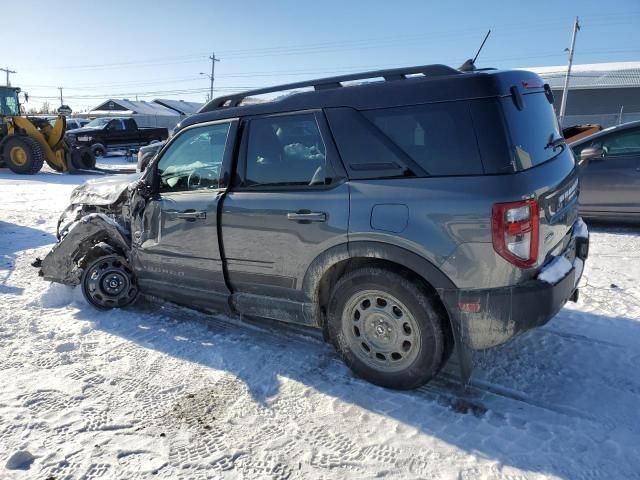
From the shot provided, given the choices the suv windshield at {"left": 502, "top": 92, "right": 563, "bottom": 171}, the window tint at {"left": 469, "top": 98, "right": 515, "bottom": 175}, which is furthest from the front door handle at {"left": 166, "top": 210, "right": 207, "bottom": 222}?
the suv windshield at {"left": 502, "top": 92, "right": 563, "bottom": 171}

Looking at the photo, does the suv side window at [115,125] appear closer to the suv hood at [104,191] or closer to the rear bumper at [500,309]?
the suv hood at [104,191]

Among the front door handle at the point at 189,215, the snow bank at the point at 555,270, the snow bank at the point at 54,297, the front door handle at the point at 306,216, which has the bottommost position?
the snow bank at the point at 54,297

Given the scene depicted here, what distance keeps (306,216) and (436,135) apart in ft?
3.20

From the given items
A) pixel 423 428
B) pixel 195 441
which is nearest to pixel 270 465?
pixel 195 441

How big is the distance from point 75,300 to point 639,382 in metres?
4.85

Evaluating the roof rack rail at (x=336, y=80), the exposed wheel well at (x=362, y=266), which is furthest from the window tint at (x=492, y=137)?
the exposed wheel well at (x=362, y=266)

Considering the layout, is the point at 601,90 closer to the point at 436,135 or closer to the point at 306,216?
the point at 436,135

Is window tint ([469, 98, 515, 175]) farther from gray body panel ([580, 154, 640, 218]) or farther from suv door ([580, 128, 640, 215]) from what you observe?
gray body panel ([580, 154, 640, 218])

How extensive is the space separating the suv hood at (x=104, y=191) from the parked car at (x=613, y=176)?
5831 mm

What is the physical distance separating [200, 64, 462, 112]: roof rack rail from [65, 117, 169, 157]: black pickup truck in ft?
65.0

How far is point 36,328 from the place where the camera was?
4055 mm

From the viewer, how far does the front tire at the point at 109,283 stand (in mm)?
4406

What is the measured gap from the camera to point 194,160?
3.89 m

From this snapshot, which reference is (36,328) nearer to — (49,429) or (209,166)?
(49,429)
